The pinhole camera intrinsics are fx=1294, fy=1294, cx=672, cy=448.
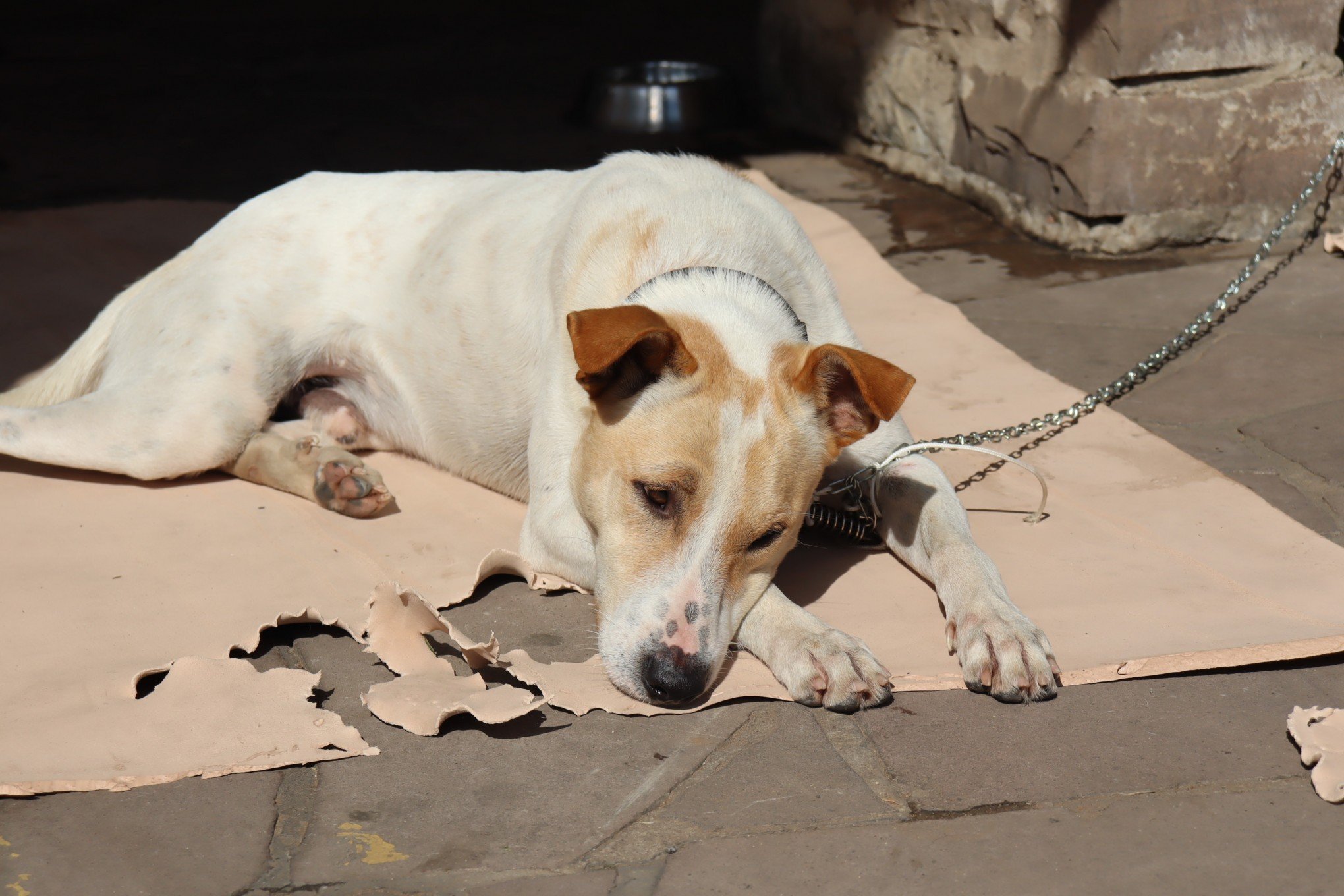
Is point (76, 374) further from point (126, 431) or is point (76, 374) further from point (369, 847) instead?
point (369, 847)

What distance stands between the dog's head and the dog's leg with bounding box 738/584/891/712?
60mm

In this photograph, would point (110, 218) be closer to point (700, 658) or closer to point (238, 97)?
point (238, 97)

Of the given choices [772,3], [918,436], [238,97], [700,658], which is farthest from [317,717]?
[238,97]

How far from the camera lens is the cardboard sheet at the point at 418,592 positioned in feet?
8.71

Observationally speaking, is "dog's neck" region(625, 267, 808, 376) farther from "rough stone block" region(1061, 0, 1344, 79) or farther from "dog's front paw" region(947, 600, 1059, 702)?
"rough stone block" region(1061, 0, 1344, 79)

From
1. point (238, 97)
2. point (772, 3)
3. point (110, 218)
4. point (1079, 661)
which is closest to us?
point (1079, 661)

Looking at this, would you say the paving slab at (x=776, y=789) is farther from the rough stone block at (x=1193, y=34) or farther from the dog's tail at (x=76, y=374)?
the rough stone block at (x=1193, y=34)

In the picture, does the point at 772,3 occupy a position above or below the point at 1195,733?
above

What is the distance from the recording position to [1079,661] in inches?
111

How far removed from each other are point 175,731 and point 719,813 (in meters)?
1.12

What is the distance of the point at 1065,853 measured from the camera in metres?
2.24

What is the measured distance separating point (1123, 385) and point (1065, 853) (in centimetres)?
250

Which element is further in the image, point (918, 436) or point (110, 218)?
point (110, 218)

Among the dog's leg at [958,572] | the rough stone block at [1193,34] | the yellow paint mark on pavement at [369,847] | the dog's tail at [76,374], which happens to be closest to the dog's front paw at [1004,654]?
the dog's leg at [958,572]
